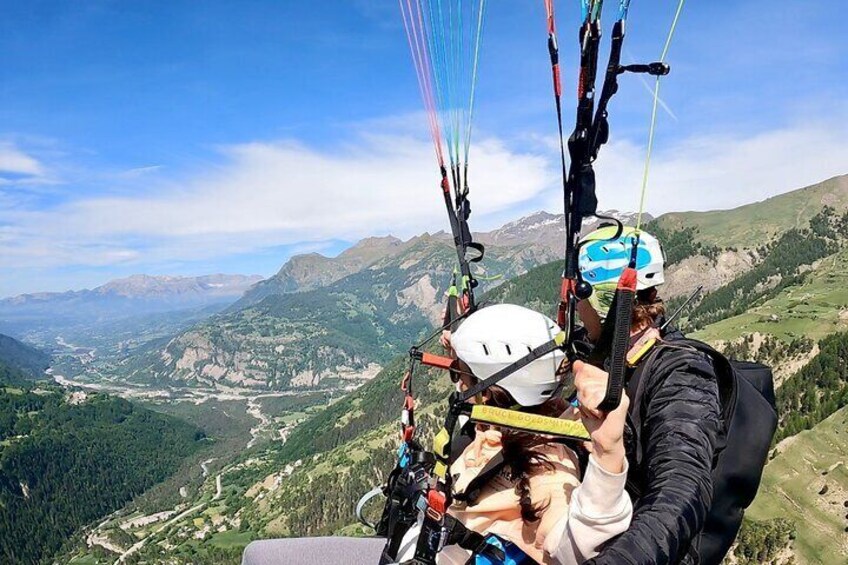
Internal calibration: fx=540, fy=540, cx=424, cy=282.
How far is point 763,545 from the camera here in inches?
1917

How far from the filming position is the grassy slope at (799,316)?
375ft

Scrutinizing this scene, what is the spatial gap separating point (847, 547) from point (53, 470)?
23417cm

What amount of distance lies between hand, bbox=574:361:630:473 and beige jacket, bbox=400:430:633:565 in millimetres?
71

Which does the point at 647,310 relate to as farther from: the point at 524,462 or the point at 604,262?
the point at 524,462

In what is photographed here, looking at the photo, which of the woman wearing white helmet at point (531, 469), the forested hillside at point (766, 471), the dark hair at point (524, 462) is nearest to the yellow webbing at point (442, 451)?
the woman wearing white helmet at point (531, 469)

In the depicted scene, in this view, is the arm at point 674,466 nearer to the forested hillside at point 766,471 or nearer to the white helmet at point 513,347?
the white helmet at point 513,347

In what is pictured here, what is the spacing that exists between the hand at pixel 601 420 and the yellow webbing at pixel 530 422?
1.60 feet

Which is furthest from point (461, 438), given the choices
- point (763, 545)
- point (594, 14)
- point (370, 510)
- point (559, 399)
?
point (370, 510)

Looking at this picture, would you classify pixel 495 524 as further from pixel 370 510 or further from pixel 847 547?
pixel 370 510

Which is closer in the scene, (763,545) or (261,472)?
(763,545)

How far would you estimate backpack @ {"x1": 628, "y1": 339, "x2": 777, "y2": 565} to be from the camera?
341cm

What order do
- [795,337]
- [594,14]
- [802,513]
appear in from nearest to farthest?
[594,14] → [802,513] → [795,337]

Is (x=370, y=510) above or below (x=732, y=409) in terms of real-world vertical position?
below

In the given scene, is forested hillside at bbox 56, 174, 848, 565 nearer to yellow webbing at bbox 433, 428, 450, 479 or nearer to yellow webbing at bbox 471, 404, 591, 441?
yellow webbing at bbox 433, 428, 450, 479
